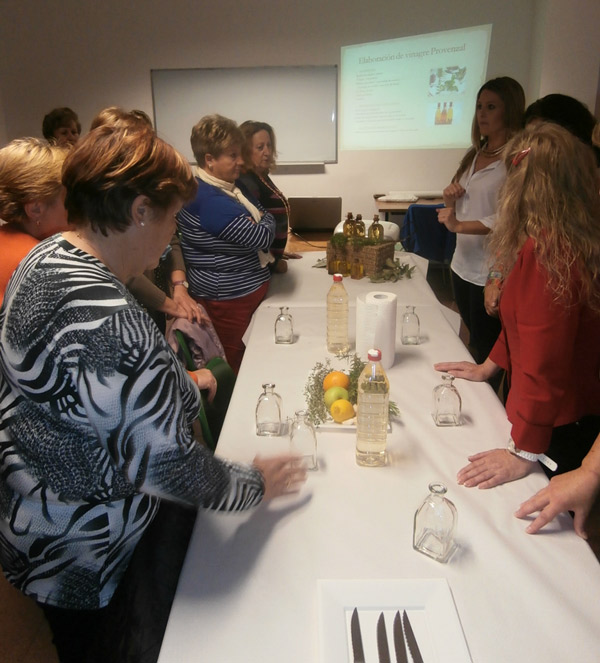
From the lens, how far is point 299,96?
5789 mm

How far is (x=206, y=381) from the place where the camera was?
1.61m

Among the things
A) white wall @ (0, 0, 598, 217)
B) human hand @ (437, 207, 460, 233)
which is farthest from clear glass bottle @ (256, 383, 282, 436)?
white wall @ (0, 0, 598, 217)

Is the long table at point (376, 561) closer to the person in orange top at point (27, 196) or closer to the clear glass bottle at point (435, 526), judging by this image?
the clear glass bottle at point (435, 526)

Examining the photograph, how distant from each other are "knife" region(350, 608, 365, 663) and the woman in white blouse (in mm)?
1924

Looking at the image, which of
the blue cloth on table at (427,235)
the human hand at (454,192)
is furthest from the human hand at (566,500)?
the blue cloth on table at (427,235)

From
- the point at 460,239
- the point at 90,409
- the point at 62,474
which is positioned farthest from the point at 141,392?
the point at 460,239

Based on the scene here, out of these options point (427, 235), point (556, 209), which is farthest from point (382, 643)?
point (427, 235)

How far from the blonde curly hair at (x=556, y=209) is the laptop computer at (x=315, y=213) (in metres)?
3.53

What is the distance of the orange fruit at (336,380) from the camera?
140cm

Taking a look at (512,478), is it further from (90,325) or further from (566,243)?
(90,325)

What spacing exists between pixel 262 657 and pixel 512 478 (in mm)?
645

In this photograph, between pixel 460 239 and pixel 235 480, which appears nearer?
pixel 235 480

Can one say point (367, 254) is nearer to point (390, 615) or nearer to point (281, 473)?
point (281, 473)

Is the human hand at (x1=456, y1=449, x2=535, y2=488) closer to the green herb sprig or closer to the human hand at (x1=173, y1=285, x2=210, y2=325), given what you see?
the human hand at (x1=173, y1=285, x2=210, y2=325)
